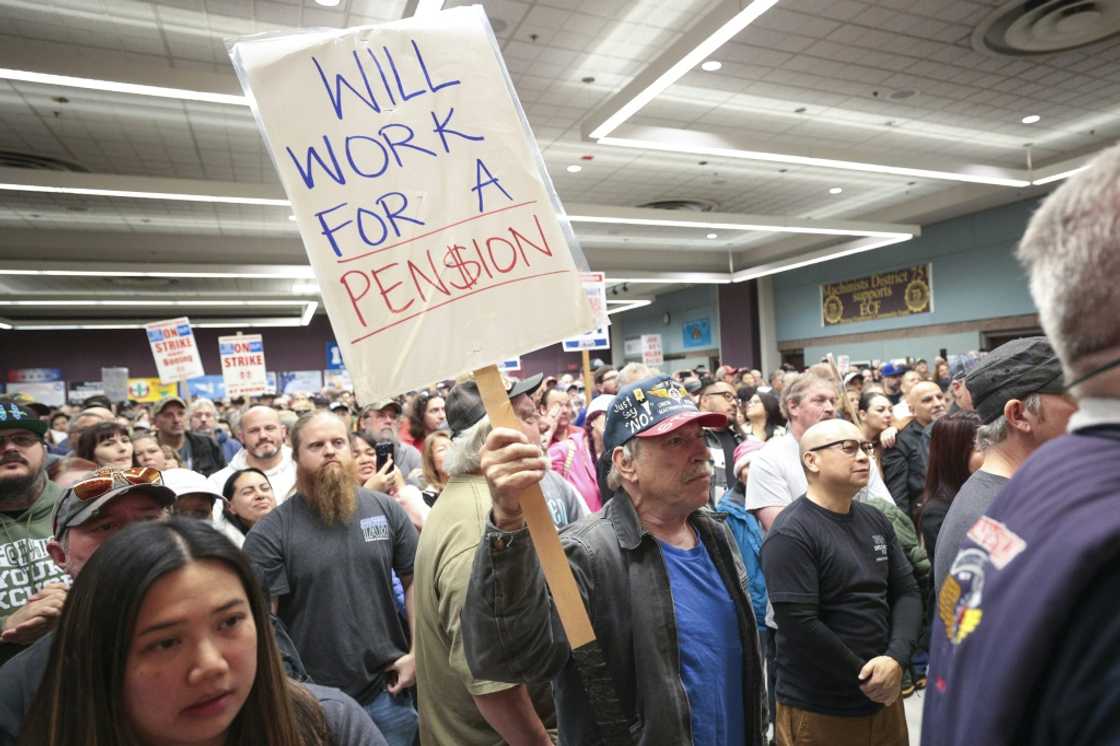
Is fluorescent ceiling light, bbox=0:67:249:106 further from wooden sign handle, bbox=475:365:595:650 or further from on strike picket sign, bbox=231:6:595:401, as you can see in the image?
wooden sign handle, bbox=475:365:595:650

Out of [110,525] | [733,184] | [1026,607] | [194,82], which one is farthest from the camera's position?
[733,184]

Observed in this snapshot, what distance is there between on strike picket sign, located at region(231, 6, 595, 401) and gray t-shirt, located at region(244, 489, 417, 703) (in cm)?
155

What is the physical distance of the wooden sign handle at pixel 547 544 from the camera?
48.7 inches

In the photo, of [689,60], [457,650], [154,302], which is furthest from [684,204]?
[154,302]

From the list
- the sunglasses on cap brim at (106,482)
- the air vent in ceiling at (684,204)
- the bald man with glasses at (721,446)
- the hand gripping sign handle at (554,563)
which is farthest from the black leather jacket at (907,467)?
the air vent in ceiling at (684,204)

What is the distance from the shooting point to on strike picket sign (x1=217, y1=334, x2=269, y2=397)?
32.6 feet

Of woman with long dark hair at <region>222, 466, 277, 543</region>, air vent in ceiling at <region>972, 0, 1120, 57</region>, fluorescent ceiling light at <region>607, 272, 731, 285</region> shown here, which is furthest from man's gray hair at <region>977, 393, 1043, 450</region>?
fluorescent ceiling light at <region>607, 272, 731, 285</region>

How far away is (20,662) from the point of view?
1.39m

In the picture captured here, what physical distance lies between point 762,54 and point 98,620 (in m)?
7.55

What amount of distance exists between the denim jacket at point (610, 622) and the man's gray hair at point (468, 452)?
1.72 ft

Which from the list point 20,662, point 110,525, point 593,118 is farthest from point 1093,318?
point 593,118

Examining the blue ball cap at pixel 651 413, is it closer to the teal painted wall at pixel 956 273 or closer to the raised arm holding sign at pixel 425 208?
the raised arm holding sign at pixel 425 208

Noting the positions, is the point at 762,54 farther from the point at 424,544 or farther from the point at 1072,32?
the point at 424,544

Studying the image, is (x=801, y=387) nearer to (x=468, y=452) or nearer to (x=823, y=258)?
(x=468, y=452)
